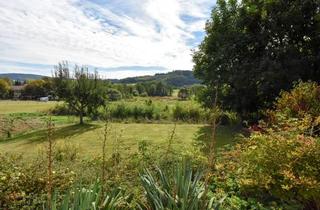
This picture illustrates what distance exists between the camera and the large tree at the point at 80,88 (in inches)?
883

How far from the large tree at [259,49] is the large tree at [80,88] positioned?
8.98m

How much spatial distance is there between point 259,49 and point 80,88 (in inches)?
481

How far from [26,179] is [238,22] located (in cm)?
1284

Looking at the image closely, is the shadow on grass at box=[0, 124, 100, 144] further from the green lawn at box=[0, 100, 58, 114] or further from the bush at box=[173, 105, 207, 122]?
the green lawn at box=[0, 100, 58, 114]

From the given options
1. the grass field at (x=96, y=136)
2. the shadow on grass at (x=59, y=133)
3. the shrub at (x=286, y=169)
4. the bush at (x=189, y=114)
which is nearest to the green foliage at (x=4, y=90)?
the grass field at (x=96, y=136)

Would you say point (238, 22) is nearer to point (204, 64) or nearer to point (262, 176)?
point (204, 64)

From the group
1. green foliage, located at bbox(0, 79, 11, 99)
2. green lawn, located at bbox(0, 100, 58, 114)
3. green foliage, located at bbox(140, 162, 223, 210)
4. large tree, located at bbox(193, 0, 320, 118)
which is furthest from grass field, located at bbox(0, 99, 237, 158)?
green foliage, located at bbox(0, 79, 11, 99)

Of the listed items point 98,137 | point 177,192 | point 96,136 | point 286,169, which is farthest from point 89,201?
point 96,136

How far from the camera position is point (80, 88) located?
22359 mm

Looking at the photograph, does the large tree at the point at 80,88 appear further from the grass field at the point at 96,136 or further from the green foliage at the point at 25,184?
the green foliage at the point at 25,184

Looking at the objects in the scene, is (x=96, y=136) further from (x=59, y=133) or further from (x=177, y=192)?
(x=177, y=192)

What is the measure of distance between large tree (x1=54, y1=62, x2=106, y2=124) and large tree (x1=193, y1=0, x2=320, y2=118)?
29.5 ft

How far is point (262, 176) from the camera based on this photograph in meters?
4.72

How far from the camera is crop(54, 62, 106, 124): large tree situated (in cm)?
2244
